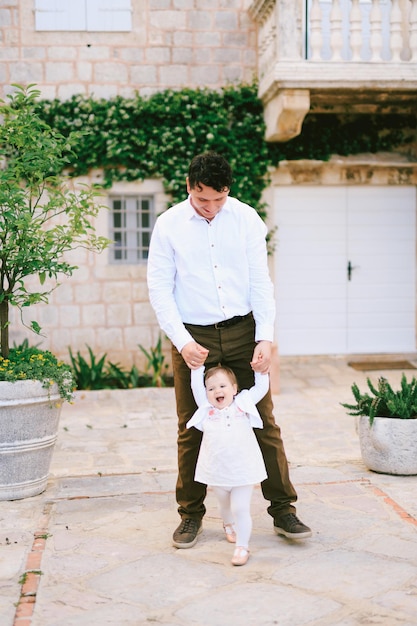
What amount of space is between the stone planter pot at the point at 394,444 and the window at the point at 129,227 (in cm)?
555

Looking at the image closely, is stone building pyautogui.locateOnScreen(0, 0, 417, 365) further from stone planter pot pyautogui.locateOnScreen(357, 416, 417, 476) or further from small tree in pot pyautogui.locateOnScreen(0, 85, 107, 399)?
stone planter pot pyautogui.locateOnScreen(357, 416, 417, 476)

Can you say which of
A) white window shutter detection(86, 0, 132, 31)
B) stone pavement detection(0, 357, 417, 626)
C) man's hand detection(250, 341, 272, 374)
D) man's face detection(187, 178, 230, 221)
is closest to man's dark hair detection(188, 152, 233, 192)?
man's face detection(187, 178, 230, 221)

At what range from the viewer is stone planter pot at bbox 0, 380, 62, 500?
503cm

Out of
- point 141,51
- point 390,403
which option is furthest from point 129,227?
point 390,403

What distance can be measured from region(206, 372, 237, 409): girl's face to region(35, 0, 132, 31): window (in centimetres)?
719

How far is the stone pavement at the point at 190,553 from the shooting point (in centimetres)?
354

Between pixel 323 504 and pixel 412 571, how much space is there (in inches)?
42.7

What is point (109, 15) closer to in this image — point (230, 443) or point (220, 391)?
point (220, 391)

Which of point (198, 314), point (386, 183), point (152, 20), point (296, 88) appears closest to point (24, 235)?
point (198, 314)

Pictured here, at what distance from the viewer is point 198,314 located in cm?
424

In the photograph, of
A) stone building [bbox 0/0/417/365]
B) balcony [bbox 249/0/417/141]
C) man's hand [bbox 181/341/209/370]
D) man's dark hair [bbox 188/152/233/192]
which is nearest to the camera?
man's dark hair [bbox 188/152/233/192]

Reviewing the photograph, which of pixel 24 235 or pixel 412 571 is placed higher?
pixel 24 235

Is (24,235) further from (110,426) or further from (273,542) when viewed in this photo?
(110,426)

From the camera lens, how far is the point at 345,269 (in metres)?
10.9
